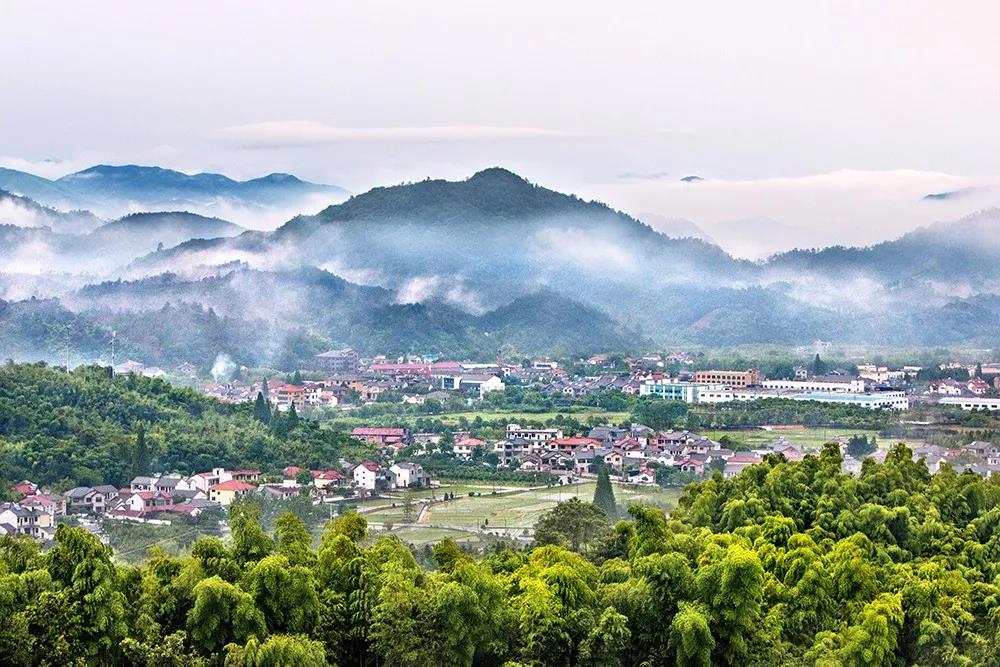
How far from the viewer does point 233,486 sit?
2081 centimetres

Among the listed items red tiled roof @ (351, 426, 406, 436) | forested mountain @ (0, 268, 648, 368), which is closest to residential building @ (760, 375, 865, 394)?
red tiled roof @ (351, 426, 406, 436)

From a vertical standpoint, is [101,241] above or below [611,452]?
above

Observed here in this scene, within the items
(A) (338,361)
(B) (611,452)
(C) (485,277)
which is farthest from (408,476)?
(C) (485,277)

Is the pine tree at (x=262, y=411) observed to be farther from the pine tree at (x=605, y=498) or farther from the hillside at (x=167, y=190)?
the hillside at (x=167, y=190)

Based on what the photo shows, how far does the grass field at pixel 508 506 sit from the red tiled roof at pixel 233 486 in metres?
1.67

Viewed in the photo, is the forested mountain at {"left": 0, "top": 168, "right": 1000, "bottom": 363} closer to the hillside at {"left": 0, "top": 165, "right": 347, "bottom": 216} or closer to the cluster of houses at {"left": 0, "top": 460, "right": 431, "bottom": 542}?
the hillside at {"left": 0, "top": 165, "right": 347, "bottom": 216}

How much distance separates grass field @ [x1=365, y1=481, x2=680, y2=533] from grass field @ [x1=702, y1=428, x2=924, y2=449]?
3915 mm

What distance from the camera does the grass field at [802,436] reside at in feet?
85.7

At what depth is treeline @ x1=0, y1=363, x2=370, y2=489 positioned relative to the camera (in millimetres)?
21141

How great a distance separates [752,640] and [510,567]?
2093 mm

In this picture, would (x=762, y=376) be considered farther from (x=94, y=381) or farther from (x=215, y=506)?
(x=215, y=506)

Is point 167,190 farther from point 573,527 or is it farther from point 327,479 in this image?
point 573,527

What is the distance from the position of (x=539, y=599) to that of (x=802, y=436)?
1809 centimetres

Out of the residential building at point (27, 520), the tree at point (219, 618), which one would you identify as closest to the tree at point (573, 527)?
the tree at point (219, 618)
